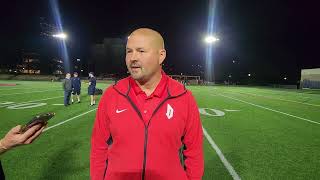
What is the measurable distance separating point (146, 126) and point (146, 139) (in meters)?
0.10

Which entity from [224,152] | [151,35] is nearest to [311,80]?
[224,152]

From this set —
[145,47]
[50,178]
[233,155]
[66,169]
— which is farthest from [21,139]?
[233,155]

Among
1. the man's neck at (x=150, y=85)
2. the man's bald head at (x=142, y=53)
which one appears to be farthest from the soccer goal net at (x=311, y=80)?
the man's bald head at (x=142, y=53)

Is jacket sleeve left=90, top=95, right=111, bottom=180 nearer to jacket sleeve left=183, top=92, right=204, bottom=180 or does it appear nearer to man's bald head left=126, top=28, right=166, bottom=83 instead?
man's bald head left=126, top=28, right=166, bottom=83

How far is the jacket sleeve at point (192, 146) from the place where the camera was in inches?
107

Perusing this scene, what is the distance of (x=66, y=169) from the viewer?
6.55 meters

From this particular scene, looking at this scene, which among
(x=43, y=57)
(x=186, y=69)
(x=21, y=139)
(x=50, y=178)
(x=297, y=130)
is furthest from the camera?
(x=186, y=69)

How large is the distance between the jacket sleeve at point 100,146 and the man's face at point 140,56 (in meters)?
0.42

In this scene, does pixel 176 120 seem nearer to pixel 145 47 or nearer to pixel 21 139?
pixel 145 47

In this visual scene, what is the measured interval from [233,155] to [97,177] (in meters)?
5.76

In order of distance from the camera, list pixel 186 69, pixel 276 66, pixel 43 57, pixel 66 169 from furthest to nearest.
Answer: pixel 186 69
pixel 43 57
pixel 276 66
pixel 66 169

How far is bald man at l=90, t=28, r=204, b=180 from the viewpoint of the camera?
2.54 meters

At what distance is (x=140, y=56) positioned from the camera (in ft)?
8.53

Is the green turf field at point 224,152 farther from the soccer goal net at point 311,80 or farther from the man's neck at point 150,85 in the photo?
the soccer goal net at point 311,80
